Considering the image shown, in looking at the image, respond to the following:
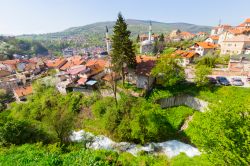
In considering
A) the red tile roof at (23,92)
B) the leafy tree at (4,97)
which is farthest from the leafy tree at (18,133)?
the leafy tree at (4,97)

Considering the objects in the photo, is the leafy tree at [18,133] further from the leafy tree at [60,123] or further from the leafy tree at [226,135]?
the leafy tree at [226,135]

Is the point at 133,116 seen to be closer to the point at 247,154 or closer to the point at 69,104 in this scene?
the point at 247,154

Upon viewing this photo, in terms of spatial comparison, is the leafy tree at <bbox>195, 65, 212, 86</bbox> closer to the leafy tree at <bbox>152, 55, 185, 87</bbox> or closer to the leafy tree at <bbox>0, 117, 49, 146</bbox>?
the leafy tree at <bbox>152, 55, 185, 87</bbox>

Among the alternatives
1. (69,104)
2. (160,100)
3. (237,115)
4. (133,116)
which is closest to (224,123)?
(237,115)

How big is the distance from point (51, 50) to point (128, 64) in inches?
6952

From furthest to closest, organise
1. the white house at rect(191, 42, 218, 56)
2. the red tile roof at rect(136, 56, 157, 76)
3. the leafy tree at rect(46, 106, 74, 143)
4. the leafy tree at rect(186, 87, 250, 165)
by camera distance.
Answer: the white house at rect(191, 42, 218, 56)
the red tile roof at rect(136, 56, 157, 76)
the leafy tree at rect(46, 106, 74, 143)
the leafy tree at rect(186, 87, 250, 165)

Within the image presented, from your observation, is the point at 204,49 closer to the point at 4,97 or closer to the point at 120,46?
the point at 120,46

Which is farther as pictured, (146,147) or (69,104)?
(69,104)

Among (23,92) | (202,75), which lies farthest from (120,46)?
(23,92)

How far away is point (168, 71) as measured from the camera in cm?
3306

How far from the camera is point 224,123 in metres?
13.3

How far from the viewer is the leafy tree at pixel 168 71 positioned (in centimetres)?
3222

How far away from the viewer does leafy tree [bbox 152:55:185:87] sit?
32.2 m

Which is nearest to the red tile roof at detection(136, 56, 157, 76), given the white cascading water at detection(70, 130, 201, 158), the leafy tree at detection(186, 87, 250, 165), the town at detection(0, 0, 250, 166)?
the town at detection(0, 0, 250, 166)
